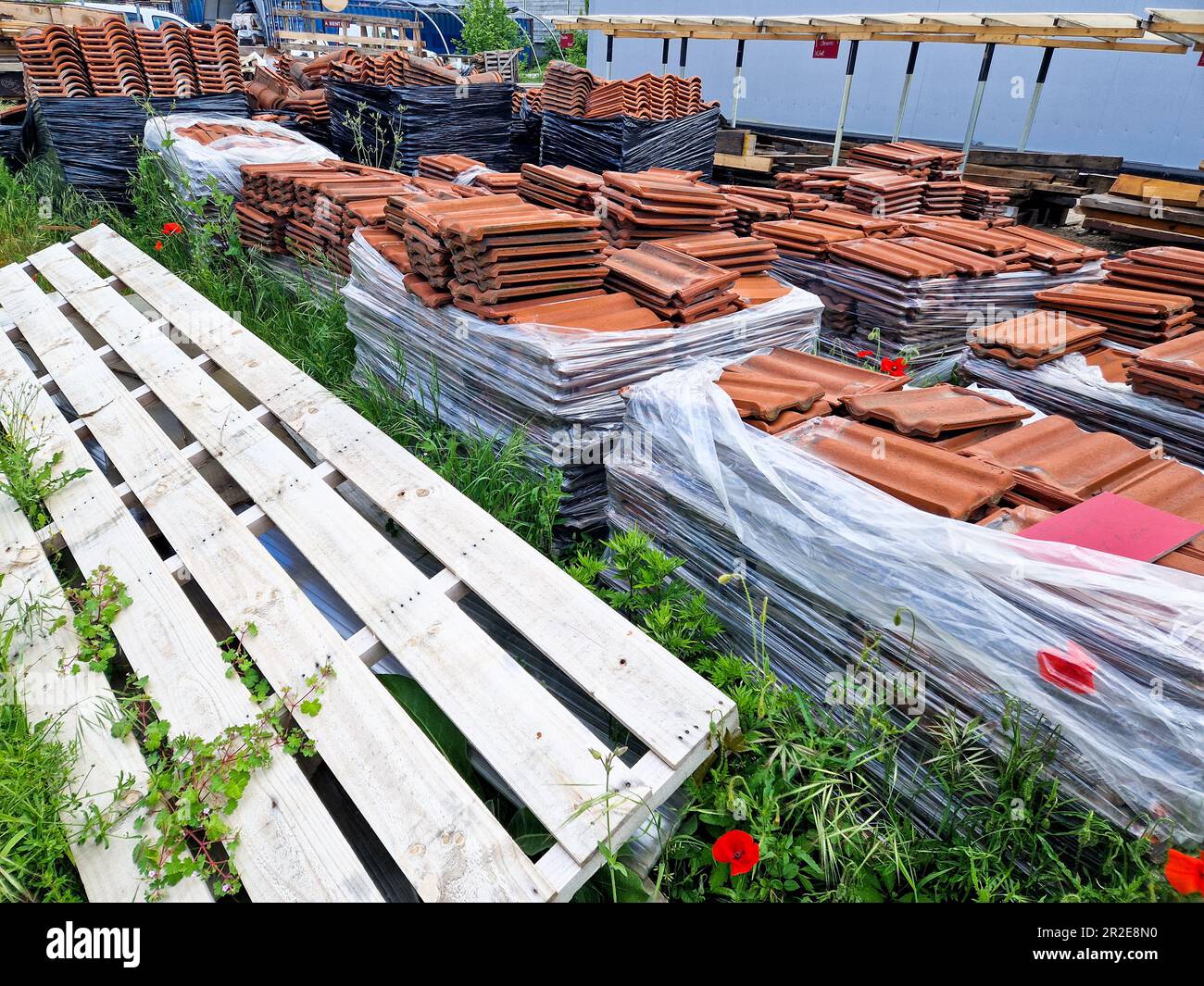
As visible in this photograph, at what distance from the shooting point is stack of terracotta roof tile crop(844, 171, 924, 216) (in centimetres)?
563

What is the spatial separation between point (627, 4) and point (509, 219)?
16807 millimetres

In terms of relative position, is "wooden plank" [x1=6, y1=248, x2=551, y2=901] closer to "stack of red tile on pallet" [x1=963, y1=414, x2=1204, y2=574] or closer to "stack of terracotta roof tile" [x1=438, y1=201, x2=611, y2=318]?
"stack of terracotta roof tile" [x1=438, y1=201, x2=611, y2=318]

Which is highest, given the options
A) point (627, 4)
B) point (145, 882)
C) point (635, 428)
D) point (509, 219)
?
point (627, 4)

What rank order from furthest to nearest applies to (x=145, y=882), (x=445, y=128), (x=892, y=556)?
(x=445, y=128) → (x=892, y=556) → (x=145, y=882)

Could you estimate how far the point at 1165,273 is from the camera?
4.12 metres

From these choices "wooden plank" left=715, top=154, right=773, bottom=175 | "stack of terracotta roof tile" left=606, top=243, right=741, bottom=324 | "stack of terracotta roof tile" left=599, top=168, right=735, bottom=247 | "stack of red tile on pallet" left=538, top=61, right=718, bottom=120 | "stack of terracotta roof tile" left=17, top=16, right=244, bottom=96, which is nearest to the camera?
"stack of terracotta roof tile" left=606, top=243, right=741, bottom=324

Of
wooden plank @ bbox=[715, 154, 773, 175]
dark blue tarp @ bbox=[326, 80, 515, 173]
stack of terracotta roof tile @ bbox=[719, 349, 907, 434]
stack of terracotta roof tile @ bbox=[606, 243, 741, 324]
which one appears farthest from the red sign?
stack of terracotta roof tile @ bbox=[719, 349, 907, 434]

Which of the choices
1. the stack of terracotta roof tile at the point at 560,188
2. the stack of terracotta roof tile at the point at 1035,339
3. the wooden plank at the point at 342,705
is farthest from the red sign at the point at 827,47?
the wooden plank at the point at 342,705

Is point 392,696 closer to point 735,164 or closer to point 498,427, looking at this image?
point 498,427

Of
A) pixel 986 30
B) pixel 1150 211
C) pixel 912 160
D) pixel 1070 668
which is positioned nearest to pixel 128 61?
pixel 912 160

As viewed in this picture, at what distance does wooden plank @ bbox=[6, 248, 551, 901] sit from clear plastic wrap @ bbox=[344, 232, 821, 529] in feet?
3.60

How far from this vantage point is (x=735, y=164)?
8.64 m

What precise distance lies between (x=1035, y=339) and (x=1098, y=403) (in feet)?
1.40
